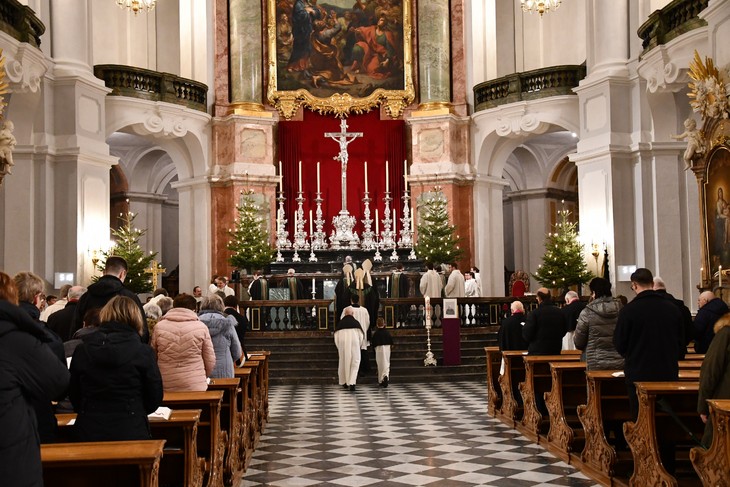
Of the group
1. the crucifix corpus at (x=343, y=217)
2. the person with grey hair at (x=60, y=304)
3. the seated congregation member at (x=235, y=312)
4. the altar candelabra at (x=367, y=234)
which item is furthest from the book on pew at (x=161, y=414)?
the crucifix corpus at (x=343, y=217)

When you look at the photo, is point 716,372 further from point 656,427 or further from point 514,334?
point 514,334

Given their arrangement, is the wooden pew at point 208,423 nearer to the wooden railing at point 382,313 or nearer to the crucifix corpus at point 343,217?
the wooden railing at point 382,313

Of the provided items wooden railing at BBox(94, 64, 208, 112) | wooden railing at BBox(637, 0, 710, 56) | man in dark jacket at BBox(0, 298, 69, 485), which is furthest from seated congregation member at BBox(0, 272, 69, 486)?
wooden railing at BBox(94, 64, 208, 112)

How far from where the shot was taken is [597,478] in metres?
7.65

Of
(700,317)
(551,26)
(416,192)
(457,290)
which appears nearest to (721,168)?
(700,317)

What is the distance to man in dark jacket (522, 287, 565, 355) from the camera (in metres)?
10.4

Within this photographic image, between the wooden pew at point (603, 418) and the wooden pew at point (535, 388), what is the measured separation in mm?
1681

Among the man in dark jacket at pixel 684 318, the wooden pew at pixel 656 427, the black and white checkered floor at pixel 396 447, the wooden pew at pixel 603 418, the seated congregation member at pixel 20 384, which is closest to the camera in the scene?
the seated congregation member at pixel 20 384

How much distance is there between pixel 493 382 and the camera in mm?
12266

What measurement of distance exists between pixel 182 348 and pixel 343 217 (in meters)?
18.7

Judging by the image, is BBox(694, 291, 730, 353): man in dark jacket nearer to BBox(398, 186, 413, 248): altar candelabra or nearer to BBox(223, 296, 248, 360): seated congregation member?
→ BBox(223, 296, 248, 360): seated congregation member

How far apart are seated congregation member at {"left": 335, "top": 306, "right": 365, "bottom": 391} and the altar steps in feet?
3.10

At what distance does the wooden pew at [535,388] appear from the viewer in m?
9.86

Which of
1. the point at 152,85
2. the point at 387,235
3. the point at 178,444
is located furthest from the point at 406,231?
the point at 178,444
